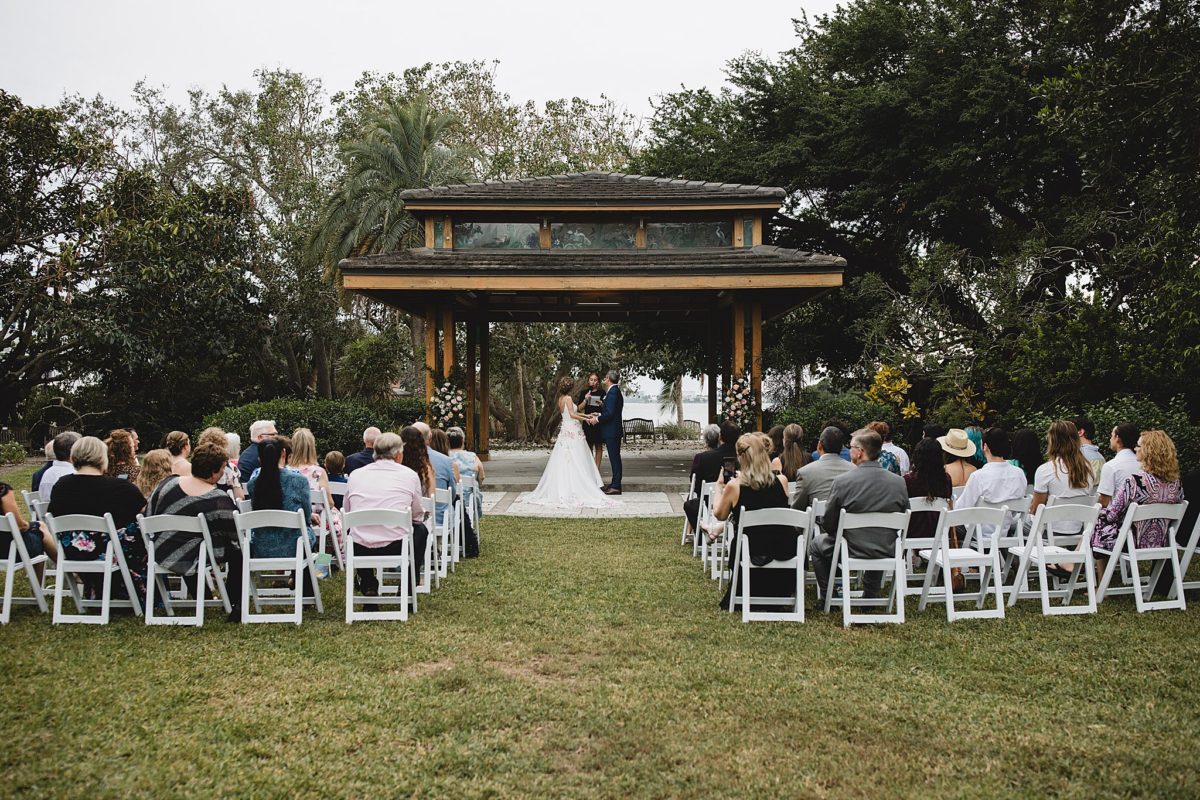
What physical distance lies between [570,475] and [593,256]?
218 inches

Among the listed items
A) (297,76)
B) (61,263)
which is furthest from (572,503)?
(297,76)

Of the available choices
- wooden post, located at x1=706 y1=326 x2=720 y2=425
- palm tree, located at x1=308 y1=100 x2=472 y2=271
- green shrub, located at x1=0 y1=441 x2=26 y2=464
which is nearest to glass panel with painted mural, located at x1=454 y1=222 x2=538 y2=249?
wooden post, located at x1=706 y1=326 x2=720 y2=425

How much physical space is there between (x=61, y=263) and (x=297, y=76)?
16388 mm

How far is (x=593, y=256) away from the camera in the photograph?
17344 millimetres

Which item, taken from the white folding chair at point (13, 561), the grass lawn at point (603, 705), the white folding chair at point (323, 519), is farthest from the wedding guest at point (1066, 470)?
the white folding chair at point (13, 561)

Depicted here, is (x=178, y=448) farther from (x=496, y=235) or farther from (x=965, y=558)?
(x=496, y=235)

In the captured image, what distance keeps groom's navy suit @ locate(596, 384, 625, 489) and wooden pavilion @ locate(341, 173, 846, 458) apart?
2556 millimetres

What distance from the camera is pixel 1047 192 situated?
2166 centimetres

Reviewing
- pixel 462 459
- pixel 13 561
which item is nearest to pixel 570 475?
pixel 462 459

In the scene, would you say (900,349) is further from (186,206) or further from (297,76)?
(297,76)

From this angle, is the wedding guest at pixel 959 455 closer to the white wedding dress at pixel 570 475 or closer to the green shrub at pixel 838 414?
the white wedding dress at pixel 570 475

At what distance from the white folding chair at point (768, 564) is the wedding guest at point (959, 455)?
2332mm

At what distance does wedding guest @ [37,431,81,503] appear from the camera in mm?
7801

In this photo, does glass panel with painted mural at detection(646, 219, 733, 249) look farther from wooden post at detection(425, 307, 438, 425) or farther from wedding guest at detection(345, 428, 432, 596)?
wedding guest at detection(345, 428, 432, 596)
